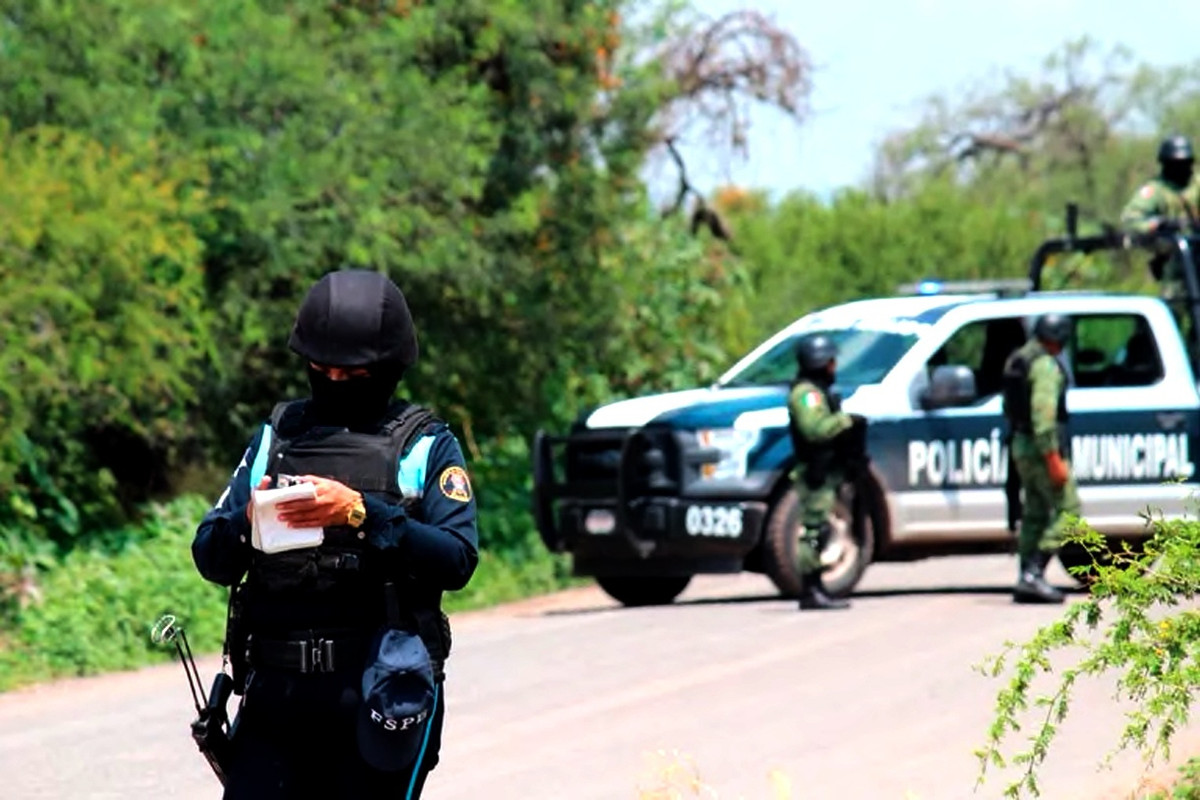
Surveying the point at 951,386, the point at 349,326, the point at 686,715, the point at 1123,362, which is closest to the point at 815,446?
the point at 951,386

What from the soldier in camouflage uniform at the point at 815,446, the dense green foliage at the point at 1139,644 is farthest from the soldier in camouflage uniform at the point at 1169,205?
the dense green foliage at the point at 1139,644

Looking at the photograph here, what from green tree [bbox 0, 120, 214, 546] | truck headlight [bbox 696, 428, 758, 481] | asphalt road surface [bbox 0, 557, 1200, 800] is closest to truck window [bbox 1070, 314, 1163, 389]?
asphalt road surface [bbox 0, 557, 1200, 800]

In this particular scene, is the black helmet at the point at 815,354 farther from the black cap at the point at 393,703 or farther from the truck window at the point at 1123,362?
the black cap at the point at 393,703

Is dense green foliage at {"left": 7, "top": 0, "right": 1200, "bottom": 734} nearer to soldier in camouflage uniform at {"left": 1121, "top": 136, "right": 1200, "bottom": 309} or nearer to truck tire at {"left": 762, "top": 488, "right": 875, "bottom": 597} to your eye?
truck tire at {"left": 762, "top": 488, "right": 875, "bottom": 597}

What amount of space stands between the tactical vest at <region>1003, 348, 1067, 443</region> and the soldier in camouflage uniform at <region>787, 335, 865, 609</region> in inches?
35.1

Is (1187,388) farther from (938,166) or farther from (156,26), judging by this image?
(938,166)

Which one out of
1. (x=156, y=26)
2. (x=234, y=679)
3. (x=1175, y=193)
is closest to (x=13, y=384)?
(x=156, y=26)

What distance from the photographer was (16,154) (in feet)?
55.6

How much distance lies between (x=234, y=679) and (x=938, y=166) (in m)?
61.8

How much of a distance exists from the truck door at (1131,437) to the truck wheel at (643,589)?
2515 millimetres

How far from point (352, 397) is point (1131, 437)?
1205 cm

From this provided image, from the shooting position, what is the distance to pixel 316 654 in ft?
18.5

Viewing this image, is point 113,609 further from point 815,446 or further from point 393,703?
point 393,703

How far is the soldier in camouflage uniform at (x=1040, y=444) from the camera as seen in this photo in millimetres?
15898
